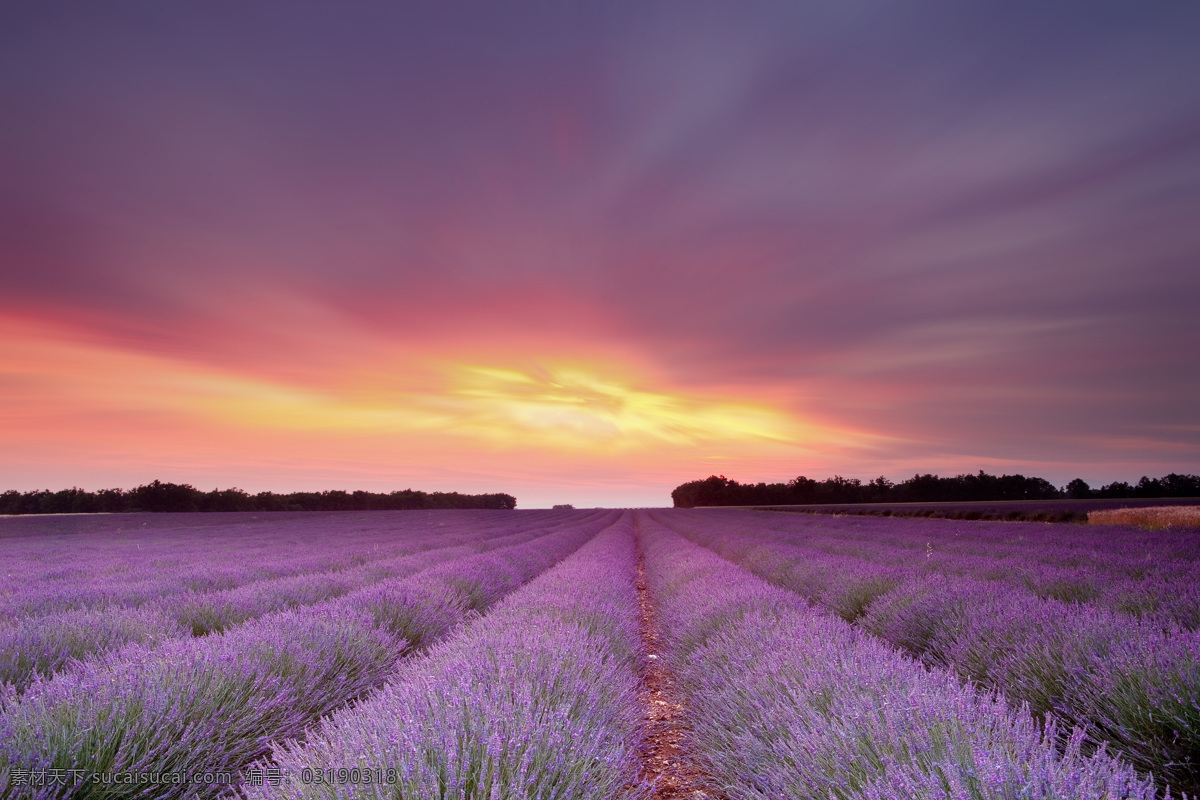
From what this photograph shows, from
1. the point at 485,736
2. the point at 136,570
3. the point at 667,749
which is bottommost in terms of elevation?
the point at 667,749

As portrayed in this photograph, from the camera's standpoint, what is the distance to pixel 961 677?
3.57 meters

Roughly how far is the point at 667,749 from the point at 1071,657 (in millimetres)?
2394

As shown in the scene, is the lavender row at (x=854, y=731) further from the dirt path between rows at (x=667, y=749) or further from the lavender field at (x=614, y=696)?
the dirt path between rows at (x=667, y=749)

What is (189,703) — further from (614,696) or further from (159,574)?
(159,574)

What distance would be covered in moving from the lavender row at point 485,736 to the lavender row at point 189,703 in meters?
0.36

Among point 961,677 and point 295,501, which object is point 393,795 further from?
point 295,501

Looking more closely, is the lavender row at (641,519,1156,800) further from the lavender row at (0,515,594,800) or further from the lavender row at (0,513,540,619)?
the lavender row at (0,513,540,619)

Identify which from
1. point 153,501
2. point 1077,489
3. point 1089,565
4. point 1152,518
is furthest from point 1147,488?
point 153,501

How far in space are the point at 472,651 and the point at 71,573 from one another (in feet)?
35.0

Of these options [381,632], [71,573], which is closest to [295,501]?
[71,573]

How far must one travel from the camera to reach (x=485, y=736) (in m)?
1.74

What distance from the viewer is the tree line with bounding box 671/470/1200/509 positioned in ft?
168

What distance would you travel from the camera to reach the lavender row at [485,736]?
1.56 metres

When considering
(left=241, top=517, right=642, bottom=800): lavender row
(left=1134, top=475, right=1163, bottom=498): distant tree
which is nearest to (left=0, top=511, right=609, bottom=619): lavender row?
(left=241, top=517, right=642, bottom=800): lavender row
